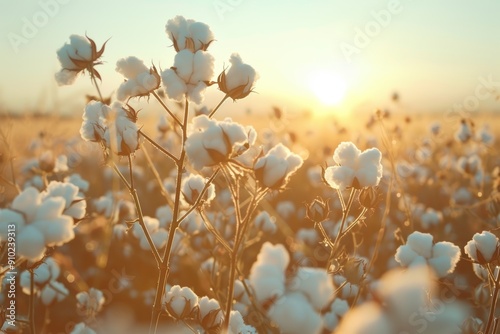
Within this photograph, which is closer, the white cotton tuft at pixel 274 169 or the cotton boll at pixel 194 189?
the white cotton tuft at pixel 274 169

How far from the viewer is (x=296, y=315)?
122 centimetres

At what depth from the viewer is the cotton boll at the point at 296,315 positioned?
3.98 feet

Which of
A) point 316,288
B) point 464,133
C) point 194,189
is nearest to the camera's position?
point 316,288

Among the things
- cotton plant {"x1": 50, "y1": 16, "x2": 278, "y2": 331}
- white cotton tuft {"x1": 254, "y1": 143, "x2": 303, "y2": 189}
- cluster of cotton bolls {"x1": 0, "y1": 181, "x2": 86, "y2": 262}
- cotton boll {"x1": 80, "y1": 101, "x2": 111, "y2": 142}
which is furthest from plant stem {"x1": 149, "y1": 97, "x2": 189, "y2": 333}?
cluster of cotton bolls {"x1": 0, "y1": 181, "x2": 86, "y2": 262}

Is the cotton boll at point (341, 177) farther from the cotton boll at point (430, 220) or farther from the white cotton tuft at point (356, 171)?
the cotton boll at point (430, 220)

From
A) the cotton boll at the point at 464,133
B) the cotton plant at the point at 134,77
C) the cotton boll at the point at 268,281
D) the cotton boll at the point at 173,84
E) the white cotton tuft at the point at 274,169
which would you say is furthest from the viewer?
the cotton boll at the point at 464,133

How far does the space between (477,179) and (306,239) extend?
2246mm

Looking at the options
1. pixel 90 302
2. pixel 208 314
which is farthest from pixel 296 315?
pixel 90 302

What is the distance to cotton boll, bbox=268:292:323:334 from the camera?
121cm

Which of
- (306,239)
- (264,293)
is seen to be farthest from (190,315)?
(306,239)

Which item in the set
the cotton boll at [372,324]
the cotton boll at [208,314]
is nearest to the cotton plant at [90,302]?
the cotton boll at [208,314]

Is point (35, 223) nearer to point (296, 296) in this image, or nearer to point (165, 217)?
point (296, 296)

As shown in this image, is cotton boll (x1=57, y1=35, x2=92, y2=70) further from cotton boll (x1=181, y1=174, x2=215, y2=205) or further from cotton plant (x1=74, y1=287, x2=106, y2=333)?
cotton plant (x1=74, y1=287, x2=106, y2=333)

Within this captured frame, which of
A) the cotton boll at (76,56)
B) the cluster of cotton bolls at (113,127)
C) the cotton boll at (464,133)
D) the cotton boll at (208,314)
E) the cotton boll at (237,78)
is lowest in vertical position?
the cotton boll at (464,133)
